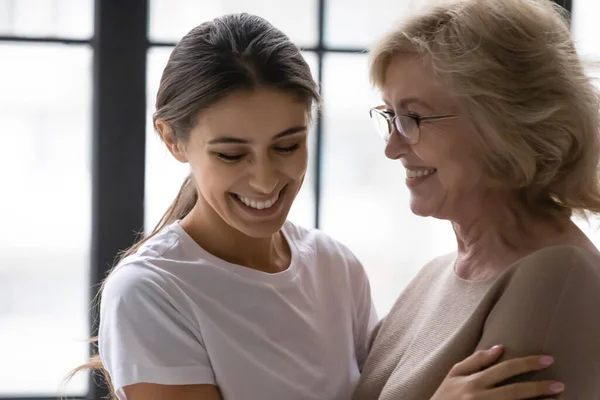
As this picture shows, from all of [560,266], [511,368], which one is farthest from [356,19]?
[511,368]

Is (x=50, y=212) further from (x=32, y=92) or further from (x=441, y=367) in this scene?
(x=441, y=367)

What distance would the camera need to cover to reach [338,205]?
280 cm

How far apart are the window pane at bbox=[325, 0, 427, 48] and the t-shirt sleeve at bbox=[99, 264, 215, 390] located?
1245 millimetres

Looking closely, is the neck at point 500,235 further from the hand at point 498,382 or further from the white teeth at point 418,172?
the hand at point 498,382

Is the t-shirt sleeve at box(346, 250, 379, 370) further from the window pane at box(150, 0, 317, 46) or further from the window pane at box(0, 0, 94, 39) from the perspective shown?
the window pane at box(0, 0, 94, 39)

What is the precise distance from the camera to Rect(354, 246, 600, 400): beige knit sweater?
4.95 feet

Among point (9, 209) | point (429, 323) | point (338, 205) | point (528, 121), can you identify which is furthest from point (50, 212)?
point (528, 121)

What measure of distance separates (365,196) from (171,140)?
3.58 ft

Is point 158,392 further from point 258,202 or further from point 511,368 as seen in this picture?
point 511,368

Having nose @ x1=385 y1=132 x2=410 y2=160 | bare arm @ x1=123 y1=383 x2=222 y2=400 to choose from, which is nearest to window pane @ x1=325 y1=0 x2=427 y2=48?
nose @ x1=385 y1=132 x2=410 y2=160

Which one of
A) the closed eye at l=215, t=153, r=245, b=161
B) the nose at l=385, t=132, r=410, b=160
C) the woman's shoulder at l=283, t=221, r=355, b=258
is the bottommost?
the woman's shoulder at l=283, t=221, r=355, b=258

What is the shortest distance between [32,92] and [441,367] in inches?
60.3

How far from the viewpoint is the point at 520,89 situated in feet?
5.53

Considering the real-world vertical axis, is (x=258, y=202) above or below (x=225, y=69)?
below
